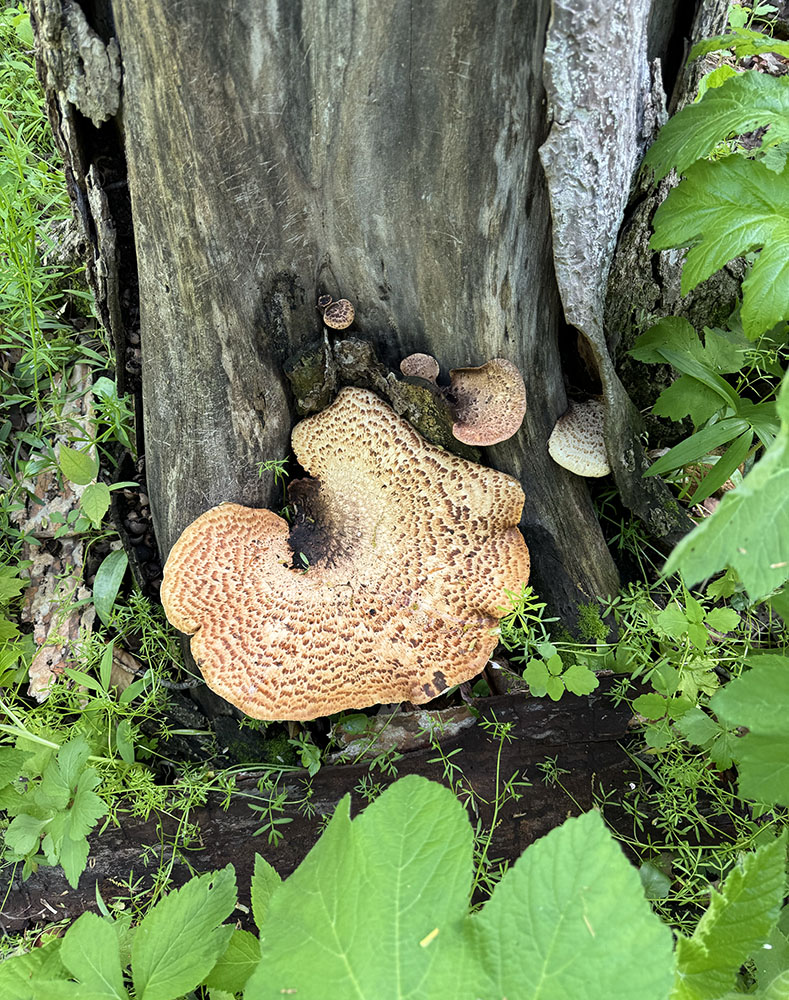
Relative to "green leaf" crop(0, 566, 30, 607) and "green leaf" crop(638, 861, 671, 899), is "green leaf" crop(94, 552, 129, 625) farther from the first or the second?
"green leaf" crop(638, 861, 671, 899)

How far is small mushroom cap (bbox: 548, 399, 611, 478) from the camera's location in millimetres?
2949

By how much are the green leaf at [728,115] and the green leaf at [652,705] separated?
5.74 ft

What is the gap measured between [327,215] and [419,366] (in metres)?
0.64

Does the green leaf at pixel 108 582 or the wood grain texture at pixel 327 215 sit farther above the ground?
the wood grain texture at pixel 327 215

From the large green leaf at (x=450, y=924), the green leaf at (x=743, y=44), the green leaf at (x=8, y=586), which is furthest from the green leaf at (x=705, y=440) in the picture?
the green leaf at (x=8, y=586)

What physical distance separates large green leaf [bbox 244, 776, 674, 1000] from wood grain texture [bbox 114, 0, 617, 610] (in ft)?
5.90

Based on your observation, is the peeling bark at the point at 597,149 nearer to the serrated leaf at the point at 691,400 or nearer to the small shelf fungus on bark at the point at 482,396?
the serrated leaf at the point at 691,400

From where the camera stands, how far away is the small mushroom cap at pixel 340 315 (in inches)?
110

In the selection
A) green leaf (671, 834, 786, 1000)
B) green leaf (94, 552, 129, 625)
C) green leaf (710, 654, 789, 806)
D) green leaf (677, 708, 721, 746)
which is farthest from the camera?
green leaf (94, 552, 129, 625)

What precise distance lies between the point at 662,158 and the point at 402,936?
2362 millimetres

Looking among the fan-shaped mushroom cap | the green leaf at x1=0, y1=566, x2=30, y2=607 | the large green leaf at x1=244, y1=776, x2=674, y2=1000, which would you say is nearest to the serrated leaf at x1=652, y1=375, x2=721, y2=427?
the fan-shaped mushroom cap

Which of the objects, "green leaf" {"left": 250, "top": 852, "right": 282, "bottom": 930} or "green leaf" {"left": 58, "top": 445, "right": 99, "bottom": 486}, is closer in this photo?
"green leaf" {"left": 250, "top": 852, "right": 282, "bottom": 930}

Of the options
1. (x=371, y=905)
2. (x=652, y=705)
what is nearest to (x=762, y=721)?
(x=652, y=705)

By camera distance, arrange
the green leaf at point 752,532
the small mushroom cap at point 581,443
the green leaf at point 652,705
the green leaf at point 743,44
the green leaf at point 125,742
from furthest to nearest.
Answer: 1. the green leaf at point 125,742
2. the small mushroom cap at point 581,443
3. the green leaf at point 652,705
4. the green leaf at point 743,44
5. the green leaf at point 752,532
